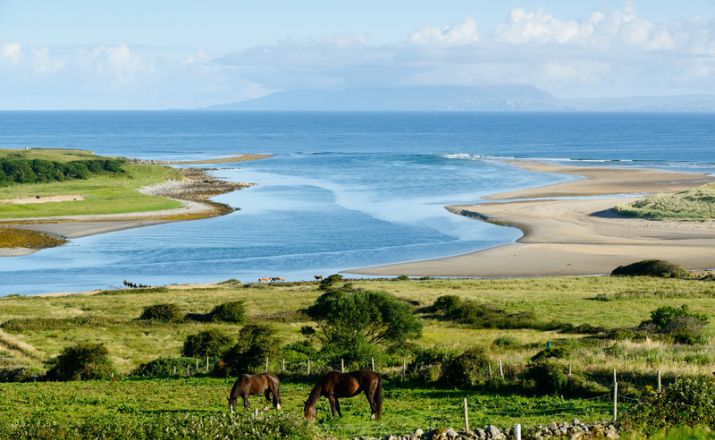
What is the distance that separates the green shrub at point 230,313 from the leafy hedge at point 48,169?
270ft

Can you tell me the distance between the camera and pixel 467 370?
23.9m

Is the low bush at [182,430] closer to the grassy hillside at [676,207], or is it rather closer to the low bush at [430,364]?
the low bush at [430,364]

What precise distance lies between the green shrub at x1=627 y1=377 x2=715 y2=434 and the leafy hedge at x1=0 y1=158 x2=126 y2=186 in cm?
11254

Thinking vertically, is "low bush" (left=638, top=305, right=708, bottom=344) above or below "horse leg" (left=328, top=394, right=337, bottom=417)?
below

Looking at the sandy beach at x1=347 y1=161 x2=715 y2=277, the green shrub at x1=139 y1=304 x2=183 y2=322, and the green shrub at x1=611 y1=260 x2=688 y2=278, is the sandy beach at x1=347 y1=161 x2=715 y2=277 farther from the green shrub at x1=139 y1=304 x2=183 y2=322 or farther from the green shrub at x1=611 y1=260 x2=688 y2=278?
the green shrub at x1=139 y1=304 x2=183 y2=322

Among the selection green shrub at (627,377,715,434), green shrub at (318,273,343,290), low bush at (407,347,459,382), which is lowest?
green shrub at (318,273,343,290)

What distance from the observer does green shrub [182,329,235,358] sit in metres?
32.8

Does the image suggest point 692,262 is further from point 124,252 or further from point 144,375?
point 144,375

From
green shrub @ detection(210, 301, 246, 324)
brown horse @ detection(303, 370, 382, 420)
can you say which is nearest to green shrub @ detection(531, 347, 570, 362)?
brown horse @ detection(303, 370, 382, 420)

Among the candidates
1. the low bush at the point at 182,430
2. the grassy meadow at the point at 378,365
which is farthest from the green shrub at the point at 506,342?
the low bush at the point at 182,430

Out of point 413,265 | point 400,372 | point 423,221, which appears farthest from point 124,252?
point 400,372

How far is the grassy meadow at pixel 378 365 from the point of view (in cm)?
2064

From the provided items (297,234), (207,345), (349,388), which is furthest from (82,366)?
(297,234)

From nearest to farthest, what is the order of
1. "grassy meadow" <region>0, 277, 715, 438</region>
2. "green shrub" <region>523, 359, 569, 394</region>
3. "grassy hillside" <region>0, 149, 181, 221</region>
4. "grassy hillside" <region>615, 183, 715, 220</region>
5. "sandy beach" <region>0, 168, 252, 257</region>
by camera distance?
"grassy meadow" <region>0, 277, 715, 438</region>
"green shrub" <region>523, 359, 569, 394</region>
"sandy beach" <region>0, 168, 252, 257</region>
"grassy hillside" <region>615, 183, 715, 220</region>
"grassy hillside" <region>0, 149, 181, 221</region>
